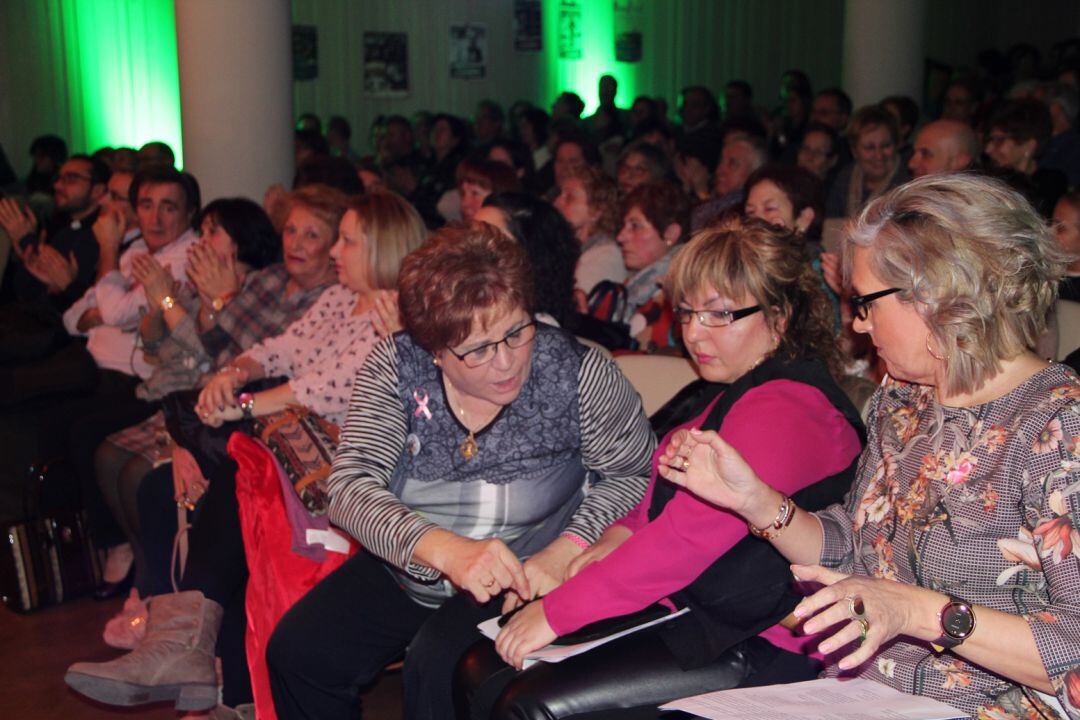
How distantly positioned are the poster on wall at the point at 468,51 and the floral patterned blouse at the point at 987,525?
11.8 meters

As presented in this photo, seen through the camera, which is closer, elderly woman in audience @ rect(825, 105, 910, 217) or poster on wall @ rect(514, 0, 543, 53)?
elderly woman in audience @ rect(825, 105, 910, 217)

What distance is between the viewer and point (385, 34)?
12523 mm

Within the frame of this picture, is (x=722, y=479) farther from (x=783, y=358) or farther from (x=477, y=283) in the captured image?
(x=477, y=283)

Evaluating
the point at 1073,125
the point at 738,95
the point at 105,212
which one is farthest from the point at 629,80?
the point at 105,212

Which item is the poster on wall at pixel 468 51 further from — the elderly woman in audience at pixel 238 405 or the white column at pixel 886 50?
the elderly woman in audience at pixel 238 405

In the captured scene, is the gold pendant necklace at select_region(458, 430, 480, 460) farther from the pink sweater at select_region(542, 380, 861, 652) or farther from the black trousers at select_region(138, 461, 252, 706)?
the black trousers at select_region(138, 461, 252, 706)

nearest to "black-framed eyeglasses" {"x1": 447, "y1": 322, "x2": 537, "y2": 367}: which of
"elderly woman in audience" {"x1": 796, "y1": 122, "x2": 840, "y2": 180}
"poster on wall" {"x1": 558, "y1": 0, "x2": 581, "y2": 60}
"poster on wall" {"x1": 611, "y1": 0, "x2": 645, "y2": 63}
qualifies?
"elderly woman in audience" {"x1": 796, "y1": 122, "x2": 840, "y2": 180}

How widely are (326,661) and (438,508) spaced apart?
0.42m

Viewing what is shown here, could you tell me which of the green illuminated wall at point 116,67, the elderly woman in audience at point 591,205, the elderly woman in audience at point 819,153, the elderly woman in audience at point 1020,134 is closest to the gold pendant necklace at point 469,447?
the elderly woman in audience at point 591,205

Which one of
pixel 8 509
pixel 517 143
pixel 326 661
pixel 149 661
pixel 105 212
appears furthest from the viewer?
pixel 517 143

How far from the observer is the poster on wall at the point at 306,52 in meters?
11.9

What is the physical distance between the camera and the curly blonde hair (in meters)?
2.31

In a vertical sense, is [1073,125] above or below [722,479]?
above

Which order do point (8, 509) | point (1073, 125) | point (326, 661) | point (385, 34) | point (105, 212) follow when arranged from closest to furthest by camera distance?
point (326, 661) < point (8, 509) < point (105, 212) < point (1073, 125) < point (385, 34)
